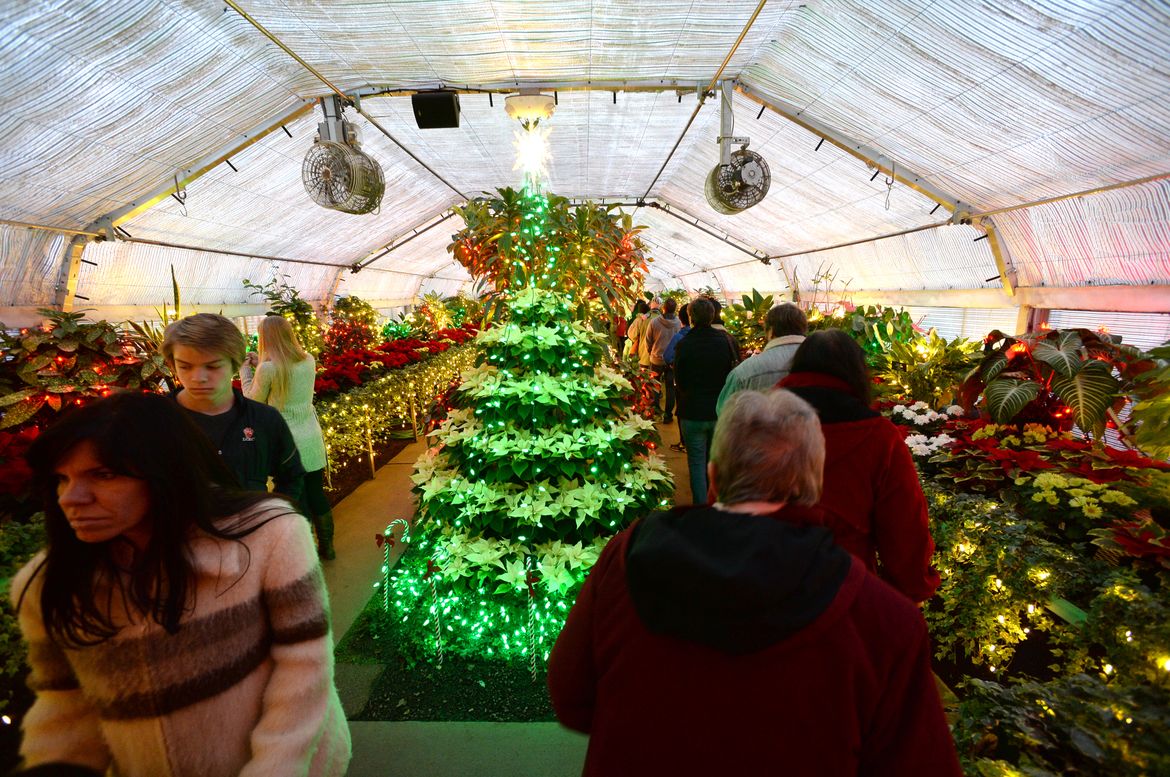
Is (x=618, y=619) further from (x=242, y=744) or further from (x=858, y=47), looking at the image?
(x=858, y=47)

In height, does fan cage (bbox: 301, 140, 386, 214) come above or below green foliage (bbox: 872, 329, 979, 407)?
above

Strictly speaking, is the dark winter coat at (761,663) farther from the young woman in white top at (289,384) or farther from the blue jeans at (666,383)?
the blue jeans at (666,383)

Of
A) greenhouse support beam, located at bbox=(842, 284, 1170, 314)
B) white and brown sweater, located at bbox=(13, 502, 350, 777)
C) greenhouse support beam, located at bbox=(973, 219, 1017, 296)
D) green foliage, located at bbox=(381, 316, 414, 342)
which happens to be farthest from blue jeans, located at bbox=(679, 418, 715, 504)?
green foliage, located at bbox=(381, 316, 414, 342)

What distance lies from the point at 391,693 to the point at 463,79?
18.6 ft

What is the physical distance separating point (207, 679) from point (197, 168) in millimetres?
7200

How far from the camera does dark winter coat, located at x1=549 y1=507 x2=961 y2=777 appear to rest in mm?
781

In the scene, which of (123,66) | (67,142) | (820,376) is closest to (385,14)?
(123,66)

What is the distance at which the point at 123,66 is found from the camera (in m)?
4.32

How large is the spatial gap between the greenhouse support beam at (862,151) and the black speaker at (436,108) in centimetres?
313

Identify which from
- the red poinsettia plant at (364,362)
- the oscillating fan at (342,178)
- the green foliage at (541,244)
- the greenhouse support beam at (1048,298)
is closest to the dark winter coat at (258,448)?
the green foliage at (541,244)

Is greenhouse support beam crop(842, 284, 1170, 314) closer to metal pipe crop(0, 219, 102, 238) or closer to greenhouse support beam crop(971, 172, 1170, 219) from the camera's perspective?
greenhouse support beam crop(971, 172, 1170, 219)

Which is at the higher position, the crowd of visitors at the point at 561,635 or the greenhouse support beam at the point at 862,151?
the greenhouse support beam at the point at 862,151

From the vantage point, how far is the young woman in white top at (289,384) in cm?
322

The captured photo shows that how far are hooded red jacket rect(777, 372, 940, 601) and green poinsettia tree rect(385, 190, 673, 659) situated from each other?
1.34 metres
